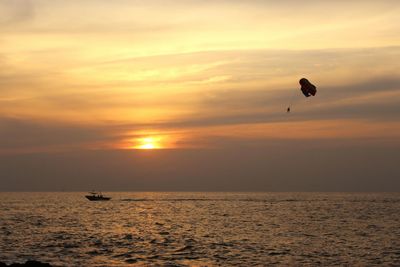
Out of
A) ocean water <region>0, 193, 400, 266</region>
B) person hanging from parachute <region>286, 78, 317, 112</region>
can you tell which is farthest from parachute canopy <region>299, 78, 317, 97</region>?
ocean water <region>0, 193, 400, 266</region>

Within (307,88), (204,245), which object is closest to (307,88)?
(307,88)

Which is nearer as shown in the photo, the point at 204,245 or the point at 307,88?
the point at 307,88

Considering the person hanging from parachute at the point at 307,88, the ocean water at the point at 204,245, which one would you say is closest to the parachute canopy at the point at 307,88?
the person hanging from parachute at the point at 307,88

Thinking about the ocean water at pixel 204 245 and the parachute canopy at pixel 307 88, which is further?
the parachute canopy at pixel 307 88

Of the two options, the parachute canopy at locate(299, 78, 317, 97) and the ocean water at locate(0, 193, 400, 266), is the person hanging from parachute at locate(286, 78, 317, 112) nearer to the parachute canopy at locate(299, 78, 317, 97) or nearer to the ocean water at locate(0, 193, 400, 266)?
the parachute canopy at locate(299, 78, 317, 97)

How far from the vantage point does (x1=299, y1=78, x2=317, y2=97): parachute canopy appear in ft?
182

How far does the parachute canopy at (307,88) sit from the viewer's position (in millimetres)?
55562

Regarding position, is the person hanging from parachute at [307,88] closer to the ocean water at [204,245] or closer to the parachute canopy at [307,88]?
the parachute canopy at [307,88]

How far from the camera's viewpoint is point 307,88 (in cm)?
5606

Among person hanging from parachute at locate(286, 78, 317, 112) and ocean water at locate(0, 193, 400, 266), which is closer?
ocean water at locate(0, 193, 400, 266)

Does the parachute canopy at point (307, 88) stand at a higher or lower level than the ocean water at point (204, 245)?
higher

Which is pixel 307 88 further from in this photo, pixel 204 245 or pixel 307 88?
pixel 204 245

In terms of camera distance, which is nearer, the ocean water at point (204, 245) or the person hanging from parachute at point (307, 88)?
the ocean water at point (204, 245)

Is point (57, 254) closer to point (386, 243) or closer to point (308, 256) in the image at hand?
point (308, 256)
